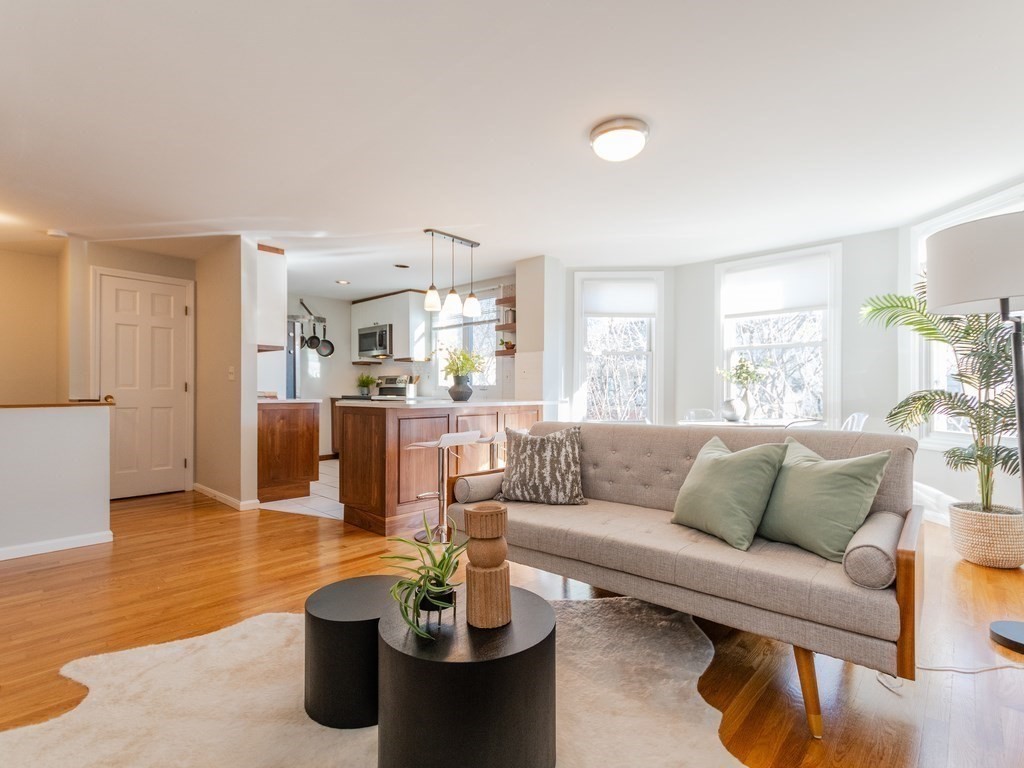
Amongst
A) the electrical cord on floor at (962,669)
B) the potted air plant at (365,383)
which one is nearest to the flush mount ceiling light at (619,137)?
the electrical cord on floor at (962,669)

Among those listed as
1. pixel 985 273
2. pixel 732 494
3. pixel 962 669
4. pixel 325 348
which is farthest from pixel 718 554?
pixel 325 348

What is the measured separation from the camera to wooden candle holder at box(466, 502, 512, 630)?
132cm

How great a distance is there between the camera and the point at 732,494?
6.70ft

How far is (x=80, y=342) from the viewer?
4801 mm

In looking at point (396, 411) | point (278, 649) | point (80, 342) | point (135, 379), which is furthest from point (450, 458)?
point (80, 342)

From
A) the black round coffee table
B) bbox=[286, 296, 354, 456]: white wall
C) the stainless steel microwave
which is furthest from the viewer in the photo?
bbox=[286, 296, 354, 456]: white wall

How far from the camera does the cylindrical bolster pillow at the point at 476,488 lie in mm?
2744

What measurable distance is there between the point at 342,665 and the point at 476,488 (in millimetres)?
1257

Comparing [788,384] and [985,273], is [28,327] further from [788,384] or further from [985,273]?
[788,384]

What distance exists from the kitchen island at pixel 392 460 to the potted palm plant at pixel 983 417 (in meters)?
3.31

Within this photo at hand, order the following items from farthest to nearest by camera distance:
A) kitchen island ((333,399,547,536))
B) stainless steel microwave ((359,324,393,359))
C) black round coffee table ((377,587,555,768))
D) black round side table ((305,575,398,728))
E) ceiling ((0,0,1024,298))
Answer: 1. stainless steel microwave ((359,324,393,359))
2. kitchen island ((333,399,547,536))
3. ceiling ((0,0,1024,298))
4. black round side table ((305,575,398,728))
5. black round coffee table ((377,587,555,768))

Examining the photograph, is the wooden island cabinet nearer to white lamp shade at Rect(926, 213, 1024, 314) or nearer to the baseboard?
the baseboard

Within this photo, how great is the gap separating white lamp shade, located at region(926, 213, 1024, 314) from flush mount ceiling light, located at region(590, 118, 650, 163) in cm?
142

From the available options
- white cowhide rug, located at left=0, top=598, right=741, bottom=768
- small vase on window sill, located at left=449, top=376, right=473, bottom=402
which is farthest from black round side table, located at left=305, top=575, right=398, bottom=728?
small vase on window sill, located at left=449, top=376, right=473, bottom=402
